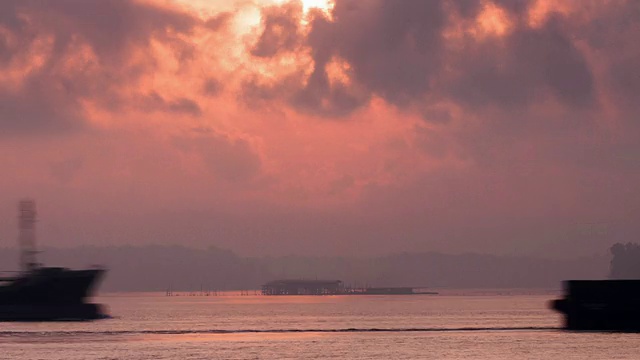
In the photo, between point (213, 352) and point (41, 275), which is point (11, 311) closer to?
point (41, 275)

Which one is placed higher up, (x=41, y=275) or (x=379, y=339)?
(x=41, y=275)

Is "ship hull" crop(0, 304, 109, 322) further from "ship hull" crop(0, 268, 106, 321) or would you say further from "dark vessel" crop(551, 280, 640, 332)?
"dark vessel" crop(551, 280, 640, 332)

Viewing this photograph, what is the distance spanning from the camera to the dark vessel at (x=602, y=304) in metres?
109

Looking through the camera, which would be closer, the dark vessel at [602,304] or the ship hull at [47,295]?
the dark vessel at [602,304]

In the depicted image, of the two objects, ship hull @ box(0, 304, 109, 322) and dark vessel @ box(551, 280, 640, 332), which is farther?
ship hull @ box(0, 304, 109, 322)

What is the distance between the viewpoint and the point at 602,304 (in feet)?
368

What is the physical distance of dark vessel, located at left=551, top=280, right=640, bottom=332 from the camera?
357 ft

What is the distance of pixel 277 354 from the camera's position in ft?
292

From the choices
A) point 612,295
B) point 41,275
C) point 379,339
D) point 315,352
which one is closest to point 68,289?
point 41,275

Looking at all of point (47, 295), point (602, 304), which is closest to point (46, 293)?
point (47, 295)

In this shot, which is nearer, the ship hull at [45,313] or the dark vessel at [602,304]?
the dark vessel at [602,304]

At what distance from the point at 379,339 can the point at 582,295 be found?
2250 centimetres

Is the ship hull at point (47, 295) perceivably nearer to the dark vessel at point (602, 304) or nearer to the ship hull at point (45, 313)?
the ship hull at point (45, 313)

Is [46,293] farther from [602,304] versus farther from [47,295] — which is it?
[602,304]
